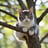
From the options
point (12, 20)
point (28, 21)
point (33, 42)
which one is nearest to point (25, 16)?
point (28, 21)

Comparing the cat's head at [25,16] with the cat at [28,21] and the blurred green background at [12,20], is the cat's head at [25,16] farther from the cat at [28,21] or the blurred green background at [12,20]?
the blurred green background at [12,20]

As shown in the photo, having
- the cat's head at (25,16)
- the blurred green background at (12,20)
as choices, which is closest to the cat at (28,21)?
the cat's head at (25,16)

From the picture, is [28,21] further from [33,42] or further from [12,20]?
[12,20]

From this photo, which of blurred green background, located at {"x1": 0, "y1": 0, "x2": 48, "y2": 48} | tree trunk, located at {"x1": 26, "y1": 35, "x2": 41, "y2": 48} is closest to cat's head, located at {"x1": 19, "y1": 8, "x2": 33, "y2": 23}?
tree trunk, located at {"x1": 26, "y1": 35, "x2": 41, "y2": 48}

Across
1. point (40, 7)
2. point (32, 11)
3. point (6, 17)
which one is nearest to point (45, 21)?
point (40, 7)

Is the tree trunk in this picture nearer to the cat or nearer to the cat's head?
the cat

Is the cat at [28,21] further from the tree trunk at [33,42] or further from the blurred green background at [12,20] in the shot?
the blurred green background at [12,20]

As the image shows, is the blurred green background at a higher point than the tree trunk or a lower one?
higher

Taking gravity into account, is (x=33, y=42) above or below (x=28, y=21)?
below

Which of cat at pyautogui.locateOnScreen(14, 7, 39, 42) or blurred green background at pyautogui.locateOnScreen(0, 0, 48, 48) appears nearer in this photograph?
cat at pyautogui.locateOnScreen(14, 7, 39, 42)

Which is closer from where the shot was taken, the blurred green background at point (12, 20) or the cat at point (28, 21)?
the cat at point (28, 21)

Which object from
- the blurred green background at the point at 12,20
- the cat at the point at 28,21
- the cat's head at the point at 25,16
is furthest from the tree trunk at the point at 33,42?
the blurred green background at the point at 12,20

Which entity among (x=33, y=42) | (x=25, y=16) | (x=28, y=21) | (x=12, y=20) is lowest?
(x=33, y=42)

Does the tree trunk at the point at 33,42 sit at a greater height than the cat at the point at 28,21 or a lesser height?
lesser
